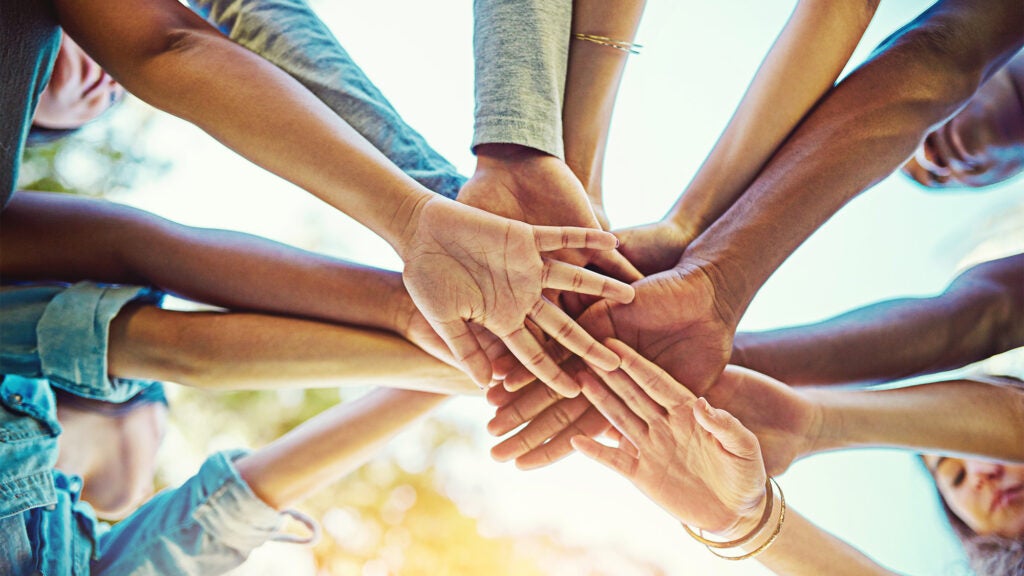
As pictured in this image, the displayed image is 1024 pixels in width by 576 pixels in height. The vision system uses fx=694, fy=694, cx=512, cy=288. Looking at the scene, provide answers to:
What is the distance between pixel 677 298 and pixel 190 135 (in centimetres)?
89

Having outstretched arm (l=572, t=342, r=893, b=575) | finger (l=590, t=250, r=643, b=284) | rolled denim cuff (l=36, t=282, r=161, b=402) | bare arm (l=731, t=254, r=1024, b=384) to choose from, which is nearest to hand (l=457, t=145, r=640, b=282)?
finger (l=590, t=250, r=643, b=284)

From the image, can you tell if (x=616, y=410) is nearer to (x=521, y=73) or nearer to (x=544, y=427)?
(x=544, y=427)

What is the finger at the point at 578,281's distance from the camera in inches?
26.5

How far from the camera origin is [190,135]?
1.17 metres

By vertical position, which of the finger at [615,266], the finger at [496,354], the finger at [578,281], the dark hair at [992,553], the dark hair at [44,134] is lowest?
the dark hair at [44,134]

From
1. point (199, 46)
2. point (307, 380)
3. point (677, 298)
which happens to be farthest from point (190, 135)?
point (677, 298)

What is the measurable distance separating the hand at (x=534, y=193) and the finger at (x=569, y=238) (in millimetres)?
59

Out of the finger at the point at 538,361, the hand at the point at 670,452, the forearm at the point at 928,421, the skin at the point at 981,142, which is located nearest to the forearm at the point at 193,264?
the finger at the point at 538,361

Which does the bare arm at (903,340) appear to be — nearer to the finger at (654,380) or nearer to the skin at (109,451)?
the finger at (654,380)

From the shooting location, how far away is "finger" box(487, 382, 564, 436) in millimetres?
769

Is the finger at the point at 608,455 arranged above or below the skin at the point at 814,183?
below

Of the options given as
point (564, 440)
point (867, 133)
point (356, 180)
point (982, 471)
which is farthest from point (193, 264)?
point (982, 471)

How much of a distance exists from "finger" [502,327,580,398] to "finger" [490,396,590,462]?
0.05m

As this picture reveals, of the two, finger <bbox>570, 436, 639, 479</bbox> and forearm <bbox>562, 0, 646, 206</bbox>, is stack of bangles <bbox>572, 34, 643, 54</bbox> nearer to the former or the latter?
forearm <bbox>562, 0, 646, 206</bbox>
